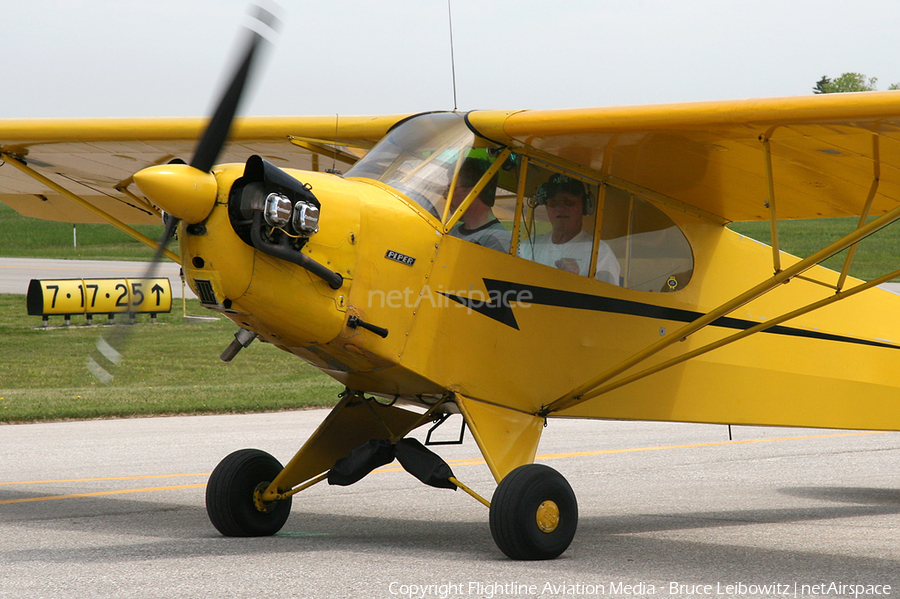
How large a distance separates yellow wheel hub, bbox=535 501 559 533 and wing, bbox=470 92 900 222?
2.37 meters

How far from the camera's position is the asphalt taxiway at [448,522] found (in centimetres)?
541

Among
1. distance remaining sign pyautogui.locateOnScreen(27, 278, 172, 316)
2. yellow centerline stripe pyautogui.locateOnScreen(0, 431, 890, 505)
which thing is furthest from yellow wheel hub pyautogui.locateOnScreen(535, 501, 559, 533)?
distance remaining sign pyautogui.locateOnScreen(27, 278, 172, 316)

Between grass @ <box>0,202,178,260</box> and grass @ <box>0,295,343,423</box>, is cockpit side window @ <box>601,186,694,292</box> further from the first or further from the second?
grass @ <box>0,202,178,260</box>

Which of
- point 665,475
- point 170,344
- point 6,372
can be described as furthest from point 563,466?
point 170,344

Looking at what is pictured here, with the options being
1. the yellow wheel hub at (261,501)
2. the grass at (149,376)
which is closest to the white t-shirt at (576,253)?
the yellow wheel hub at (261,501)

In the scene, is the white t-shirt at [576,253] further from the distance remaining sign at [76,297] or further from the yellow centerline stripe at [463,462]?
the distance remaining sign at [76,297]

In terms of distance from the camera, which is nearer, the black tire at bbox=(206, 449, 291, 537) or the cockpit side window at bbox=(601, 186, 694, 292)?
the black tire at bbox=(206, 449, 291, 537)

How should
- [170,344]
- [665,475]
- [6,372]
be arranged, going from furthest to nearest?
[170,344] → [6,372] → [665,475]

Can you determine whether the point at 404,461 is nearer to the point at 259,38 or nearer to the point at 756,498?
the point at 259,38

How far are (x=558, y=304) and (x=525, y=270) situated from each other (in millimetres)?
374

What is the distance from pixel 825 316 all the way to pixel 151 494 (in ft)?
20.3

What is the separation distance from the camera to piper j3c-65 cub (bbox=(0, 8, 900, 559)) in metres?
5.64

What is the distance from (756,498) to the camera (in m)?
9.50

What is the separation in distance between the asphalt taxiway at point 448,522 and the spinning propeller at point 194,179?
53.9 inches
